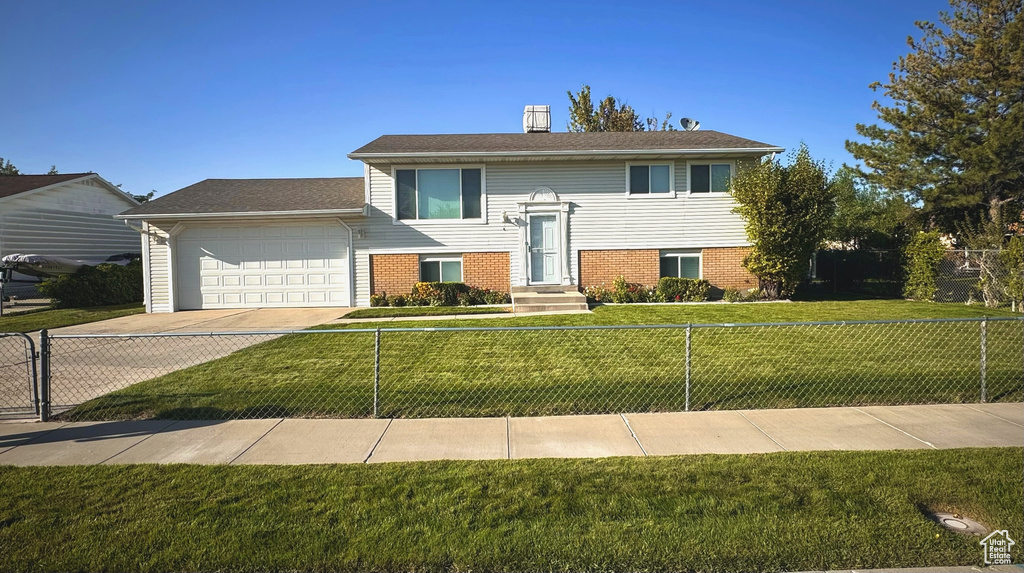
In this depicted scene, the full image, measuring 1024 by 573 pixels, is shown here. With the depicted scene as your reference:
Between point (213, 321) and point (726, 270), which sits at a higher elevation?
point (726, 270)

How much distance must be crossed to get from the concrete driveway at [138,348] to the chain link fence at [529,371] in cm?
6

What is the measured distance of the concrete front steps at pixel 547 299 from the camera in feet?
53.1

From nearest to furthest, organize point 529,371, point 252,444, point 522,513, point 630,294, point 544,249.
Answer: point 522,513 < point 252,444 < point 529,371 < point 630,294 < point 544,249

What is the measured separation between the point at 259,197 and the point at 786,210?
16167 millimetres

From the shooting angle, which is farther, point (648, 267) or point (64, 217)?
point (64, 217)

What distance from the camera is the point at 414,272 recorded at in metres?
18.3

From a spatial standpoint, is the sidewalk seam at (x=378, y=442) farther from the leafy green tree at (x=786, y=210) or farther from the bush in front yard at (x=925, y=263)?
the bush in front yard at (x=925, y=263)

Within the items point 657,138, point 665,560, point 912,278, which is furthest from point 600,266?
point 665,560

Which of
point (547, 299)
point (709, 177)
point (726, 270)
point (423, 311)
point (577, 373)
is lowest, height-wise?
point (577, 373)

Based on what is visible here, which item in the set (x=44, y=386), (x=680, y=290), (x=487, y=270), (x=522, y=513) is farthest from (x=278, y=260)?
(x=522, y=513)

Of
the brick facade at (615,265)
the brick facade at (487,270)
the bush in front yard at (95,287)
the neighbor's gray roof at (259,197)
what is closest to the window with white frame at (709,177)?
the brick facade at (615,265)

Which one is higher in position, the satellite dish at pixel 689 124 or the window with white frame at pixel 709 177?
the satellite dish at pixel 689 124

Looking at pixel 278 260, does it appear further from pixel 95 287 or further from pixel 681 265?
pixel 681 265

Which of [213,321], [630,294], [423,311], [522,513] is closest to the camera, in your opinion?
[522,513]
